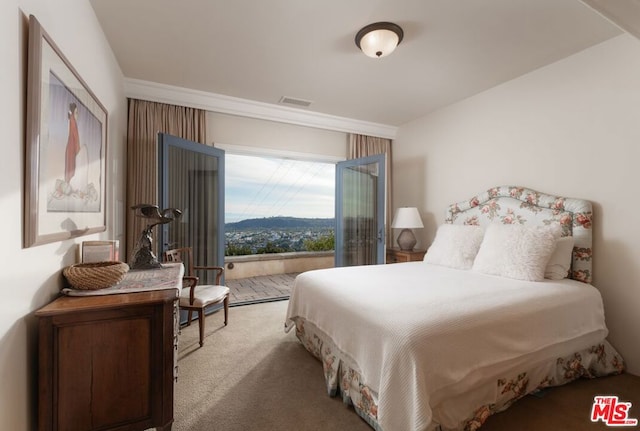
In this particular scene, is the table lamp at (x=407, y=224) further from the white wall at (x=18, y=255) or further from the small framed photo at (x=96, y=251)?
the white wall at (x=18, y=255)

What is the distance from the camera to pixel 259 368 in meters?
2.33

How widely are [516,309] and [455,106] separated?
9.30ft

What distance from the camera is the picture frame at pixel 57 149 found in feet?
3.94

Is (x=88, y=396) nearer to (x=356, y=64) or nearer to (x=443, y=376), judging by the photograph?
(x=443, y=376)

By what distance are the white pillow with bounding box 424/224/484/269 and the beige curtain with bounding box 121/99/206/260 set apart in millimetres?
3073

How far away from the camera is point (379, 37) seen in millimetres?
2238

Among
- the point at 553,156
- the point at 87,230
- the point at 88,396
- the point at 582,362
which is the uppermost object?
the point at 553,156

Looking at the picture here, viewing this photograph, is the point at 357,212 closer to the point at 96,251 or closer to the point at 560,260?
the point at 560,260

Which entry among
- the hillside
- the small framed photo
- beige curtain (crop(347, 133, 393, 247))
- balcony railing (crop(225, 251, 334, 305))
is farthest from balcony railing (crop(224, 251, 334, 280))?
the small framed photo

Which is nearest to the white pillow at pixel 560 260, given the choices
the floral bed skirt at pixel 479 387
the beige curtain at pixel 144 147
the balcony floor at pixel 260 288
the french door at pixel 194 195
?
the floral bed skirt at pixel 479 387

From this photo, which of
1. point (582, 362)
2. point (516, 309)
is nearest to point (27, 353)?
point (516, 309)

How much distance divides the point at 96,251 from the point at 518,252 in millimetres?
3102

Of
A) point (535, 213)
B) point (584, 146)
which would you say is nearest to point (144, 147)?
point (535, 213)

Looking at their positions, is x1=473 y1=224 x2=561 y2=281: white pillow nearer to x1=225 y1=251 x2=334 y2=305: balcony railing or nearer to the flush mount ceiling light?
the flush mount ceiling light
